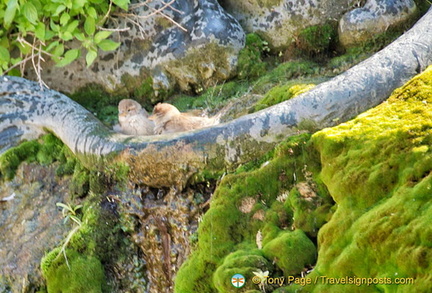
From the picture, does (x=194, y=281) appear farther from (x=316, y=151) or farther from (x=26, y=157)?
(x=26, y=157)

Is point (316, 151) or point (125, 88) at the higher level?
point (316, 151)

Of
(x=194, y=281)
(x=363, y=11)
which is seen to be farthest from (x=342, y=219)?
(x=363, y=11)

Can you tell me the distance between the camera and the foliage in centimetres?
609

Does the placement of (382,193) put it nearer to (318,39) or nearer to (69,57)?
(318,39)

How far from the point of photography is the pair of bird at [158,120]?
5559 millimetres

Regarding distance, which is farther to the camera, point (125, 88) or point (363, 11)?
point (125, 88)

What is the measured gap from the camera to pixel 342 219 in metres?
3.43

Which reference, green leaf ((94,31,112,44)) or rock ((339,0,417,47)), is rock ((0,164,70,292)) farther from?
rock ((339,0,417,47))

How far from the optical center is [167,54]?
7051mm

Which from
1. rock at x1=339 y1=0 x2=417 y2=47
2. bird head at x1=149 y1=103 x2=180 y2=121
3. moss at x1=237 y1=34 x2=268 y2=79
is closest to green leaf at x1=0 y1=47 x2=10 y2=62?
bird head at x1=149 y1=103 x2=180 y2=121

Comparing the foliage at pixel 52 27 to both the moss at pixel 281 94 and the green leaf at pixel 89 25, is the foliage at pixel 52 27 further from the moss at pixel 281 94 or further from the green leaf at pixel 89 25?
the moss at pixel 281 94

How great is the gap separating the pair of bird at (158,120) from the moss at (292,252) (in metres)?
2.07

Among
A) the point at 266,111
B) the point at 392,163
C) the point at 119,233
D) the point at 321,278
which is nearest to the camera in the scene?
the point at 321,278

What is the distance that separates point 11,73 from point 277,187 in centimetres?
427
